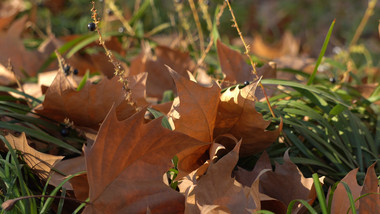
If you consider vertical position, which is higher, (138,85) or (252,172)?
(138,85)

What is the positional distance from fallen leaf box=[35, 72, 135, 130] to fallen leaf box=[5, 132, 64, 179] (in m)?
0.14

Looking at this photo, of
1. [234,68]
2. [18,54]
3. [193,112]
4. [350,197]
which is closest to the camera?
[350,197]

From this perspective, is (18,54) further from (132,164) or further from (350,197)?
Answer: (350,197)

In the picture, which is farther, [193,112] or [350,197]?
[193,112]

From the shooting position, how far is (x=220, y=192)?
75cm

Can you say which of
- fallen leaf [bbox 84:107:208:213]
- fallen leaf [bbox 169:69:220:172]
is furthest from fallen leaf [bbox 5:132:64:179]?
fallen leaf [bbox 169:69:220:172]

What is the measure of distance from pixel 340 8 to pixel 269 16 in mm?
713

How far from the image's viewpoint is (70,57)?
1.61 m

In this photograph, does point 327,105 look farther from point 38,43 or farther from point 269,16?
point 269,16

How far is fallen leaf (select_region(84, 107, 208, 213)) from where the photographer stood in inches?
28.3

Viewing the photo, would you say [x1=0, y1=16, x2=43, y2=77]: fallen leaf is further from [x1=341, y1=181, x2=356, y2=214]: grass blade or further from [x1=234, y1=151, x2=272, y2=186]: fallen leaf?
[x1=341, y1=181, x2=356, y2=214]: grass blade

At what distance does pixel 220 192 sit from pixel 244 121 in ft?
0.59

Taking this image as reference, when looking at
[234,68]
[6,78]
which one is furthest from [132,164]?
[6,78]

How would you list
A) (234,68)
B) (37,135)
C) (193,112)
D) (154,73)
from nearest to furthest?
1. (193,112)
2. (37,135)
3. (234,68)
4. (154,73)
